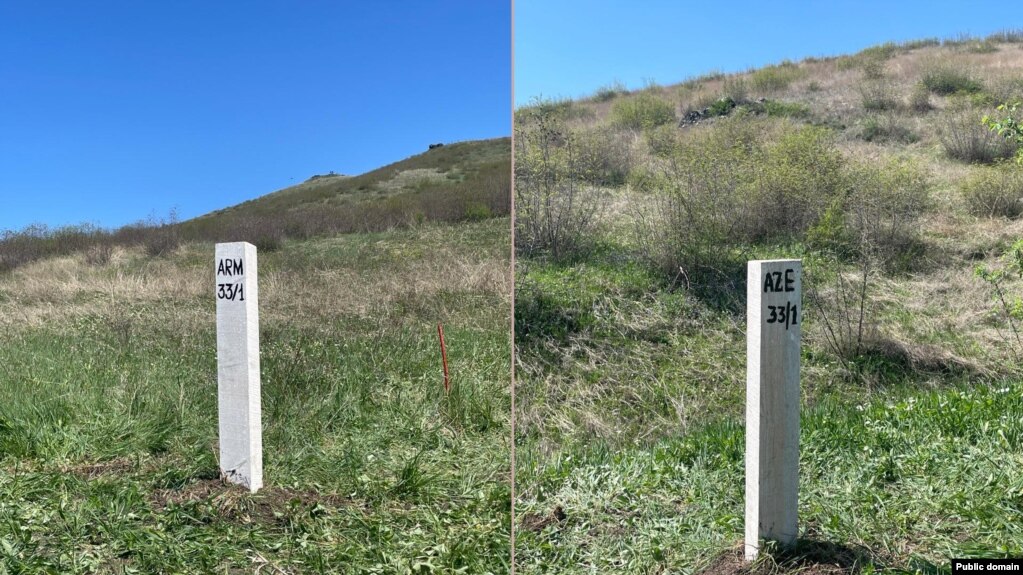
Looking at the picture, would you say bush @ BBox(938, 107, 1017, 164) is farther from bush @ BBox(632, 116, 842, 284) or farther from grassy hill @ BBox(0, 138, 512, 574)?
grassy hill @ BBox(0, 138, 512, 574)

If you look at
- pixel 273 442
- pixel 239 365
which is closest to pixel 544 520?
pixel 239 365

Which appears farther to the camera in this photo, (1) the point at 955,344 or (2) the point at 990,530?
(1) the point at 955,344

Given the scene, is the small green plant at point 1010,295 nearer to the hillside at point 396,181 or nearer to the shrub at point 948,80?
the shrub at point 948,80

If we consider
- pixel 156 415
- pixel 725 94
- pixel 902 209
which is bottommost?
pixel 156 415

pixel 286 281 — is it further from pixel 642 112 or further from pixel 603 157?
pixel 642 112

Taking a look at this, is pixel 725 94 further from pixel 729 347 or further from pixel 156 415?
pixel 156 415

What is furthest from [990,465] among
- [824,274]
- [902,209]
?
[902,209]

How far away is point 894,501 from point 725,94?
26.5 ft

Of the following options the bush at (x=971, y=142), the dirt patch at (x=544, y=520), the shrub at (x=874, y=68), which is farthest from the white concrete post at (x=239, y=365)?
the shrub at (x=874, y=68)

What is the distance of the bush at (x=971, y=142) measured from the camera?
5781 mm

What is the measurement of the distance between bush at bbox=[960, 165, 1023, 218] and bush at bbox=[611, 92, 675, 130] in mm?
3180

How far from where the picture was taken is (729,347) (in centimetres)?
399

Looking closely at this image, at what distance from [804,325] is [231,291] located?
3.12m

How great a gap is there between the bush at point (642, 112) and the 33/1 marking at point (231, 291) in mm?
Answer: 5434
